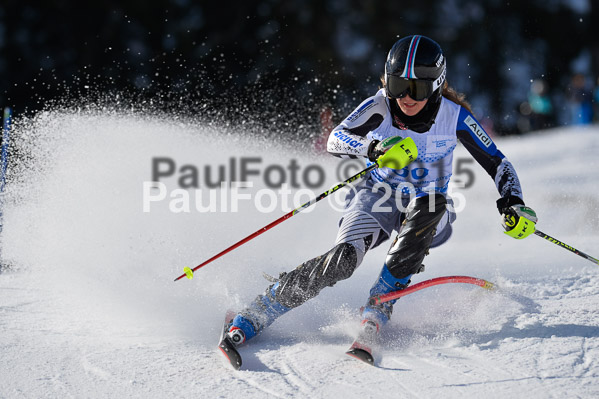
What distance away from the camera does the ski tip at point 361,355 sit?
9.38ft

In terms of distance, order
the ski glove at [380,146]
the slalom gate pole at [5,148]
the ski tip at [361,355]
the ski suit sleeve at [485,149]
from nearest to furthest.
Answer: the ski tip at [361,355]
the ski glove at [380,146]
the ski suit sleeve at [485,149]
the slalom gate pole at [5,148]

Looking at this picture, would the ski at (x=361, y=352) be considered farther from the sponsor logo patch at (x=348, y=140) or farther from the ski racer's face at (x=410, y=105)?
the ski racer's face at (x=410, y=105)

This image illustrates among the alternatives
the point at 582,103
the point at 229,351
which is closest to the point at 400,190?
the point at 229,351

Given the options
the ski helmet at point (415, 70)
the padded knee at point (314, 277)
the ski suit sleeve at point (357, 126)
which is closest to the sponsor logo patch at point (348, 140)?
the ski suit sleeve at point (357, 126)

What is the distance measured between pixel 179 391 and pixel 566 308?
6.83 ft

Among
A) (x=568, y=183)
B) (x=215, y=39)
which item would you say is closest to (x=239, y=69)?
(x=215, y=39)

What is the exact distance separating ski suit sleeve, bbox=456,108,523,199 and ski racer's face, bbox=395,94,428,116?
1.01ft

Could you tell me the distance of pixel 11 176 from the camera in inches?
210

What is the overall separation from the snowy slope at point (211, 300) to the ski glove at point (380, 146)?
3.00 feet

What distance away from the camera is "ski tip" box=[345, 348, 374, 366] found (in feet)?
9.38

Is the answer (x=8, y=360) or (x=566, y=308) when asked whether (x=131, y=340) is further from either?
(x=566, y=308)

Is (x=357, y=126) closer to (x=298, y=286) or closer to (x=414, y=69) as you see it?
(x=414, y=69)

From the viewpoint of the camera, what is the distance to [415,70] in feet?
10.5

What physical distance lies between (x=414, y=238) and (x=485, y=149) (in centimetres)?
76
